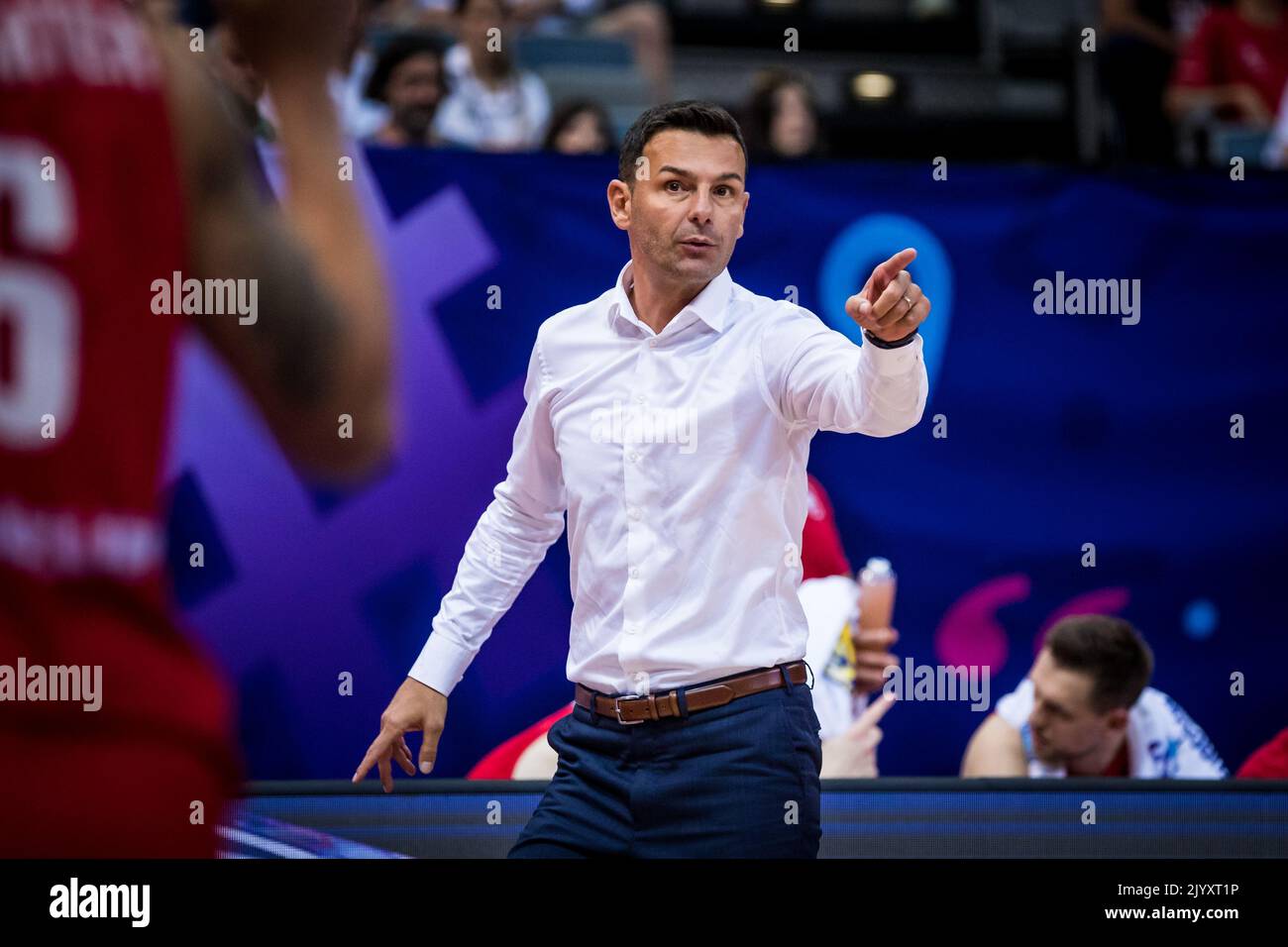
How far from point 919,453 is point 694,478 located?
208 centimetres

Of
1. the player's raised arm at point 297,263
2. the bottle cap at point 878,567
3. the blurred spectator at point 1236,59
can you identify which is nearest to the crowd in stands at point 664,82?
the blurred spectator at point 1236,59

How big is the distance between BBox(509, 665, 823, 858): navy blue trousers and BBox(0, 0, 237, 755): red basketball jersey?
1.51m

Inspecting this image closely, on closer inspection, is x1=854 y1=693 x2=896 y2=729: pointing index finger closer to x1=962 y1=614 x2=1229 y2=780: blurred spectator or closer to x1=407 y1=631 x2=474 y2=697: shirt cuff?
x1=962 y1=614 x2=1229 y2=780: blurred spectator

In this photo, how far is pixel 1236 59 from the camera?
6.66 meters

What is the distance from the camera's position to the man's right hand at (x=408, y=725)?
9.82 feet

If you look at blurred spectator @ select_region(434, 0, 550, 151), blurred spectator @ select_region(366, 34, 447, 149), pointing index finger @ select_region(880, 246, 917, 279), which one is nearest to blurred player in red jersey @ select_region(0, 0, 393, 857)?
pointing index finger @ select_region(880, 246, 917, 279)

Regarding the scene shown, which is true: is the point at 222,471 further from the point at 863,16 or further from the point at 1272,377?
the point at 863,16

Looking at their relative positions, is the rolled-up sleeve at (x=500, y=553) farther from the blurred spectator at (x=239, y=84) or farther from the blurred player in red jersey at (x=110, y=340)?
the blurred player in red jersey at (x=110, y=340)

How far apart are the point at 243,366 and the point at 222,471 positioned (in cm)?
332

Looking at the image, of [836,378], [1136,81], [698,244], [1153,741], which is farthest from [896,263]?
[1136,81]

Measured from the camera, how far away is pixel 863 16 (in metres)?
8.07

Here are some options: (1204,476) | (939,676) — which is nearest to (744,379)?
(939,676)

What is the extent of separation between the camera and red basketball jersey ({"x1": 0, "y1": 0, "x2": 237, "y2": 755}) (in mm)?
1311

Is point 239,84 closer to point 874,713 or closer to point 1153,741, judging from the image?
point 874,713
